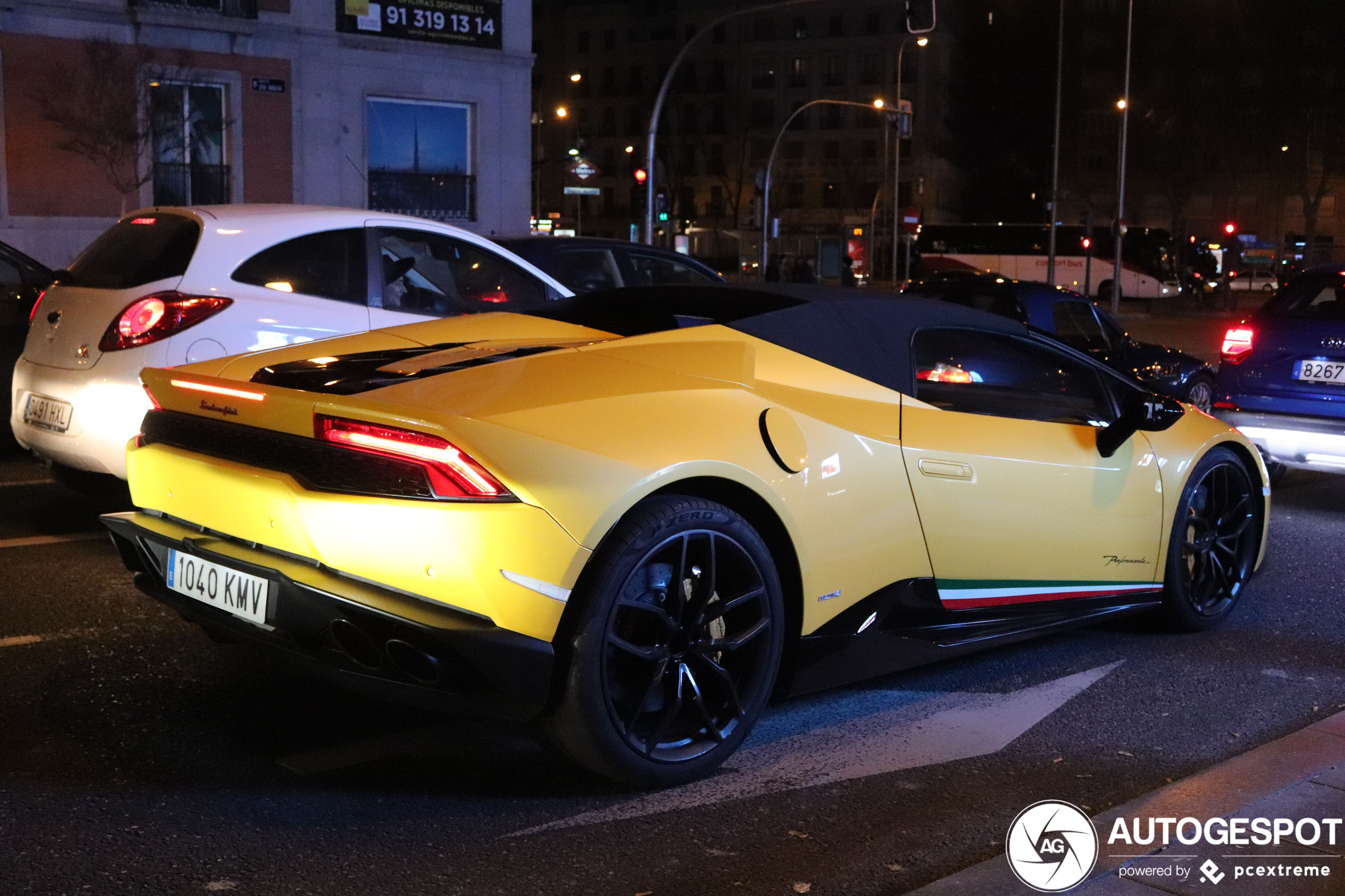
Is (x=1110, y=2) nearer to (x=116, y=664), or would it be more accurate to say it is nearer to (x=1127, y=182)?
(x=1127, y=182)

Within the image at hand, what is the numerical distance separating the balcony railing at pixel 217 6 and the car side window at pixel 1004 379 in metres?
21.6

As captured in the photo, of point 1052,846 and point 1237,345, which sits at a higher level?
point 1237,345

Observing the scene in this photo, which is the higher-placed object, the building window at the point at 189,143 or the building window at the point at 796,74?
the building window at the point at 796,74

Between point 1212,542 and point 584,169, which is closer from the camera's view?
point 1212,542

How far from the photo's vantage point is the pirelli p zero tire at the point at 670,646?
339cm

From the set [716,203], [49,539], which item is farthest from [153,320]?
[716,203]

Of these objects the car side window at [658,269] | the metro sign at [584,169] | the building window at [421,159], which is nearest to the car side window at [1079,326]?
the car side window at [658,269]

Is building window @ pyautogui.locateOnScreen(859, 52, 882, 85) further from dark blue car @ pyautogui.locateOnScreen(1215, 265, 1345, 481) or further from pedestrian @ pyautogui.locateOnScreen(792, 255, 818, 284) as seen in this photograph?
dark blue car @ pyautogui.locateOnScreen(1215, 265, 1345, 481)

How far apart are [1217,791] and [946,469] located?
122cm

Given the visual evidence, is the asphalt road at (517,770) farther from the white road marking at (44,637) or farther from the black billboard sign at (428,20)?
the black billboard sign at (428,20)

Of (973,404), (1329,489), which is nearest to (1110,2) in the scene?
(1329,489)

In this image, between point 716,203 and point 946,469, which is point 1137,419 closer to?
point 946,469

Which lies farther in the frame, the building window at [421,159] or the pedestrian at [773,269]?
the pedestrian at [773,269]

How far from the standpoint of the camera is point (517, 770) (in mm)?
3830
